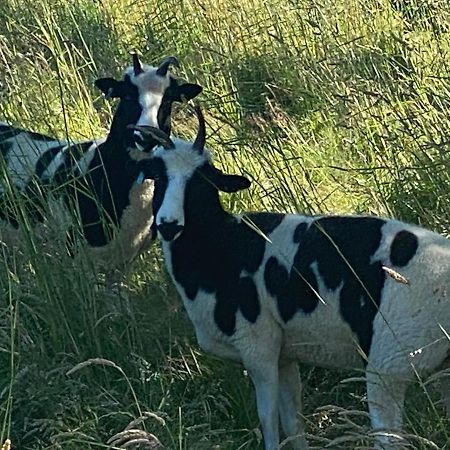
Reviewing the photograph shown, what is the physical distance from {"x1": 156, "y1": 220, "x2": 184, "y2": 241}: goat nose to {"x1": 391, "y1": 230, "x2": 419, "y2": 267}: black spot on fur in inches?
40.2

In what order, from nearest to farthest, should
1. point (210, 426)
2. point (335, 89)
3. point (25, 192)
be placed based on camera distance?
point (210, 426) → point (25, 192) → point (335, 89)

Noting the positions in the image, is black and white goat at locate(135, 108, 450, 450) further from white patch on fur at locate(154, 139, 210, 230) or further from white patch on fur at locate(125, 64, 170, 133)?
white patch on fur at locate(125, 64, 170, 133)

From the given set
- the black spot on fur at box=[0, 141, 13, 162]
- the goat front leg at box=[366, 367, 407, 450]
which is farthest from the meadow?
the black spot on fur at box=[0, 141, 13, 162]

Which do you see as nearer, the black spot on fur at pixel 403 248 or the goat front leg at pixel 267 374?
the black spot on fur at pixel 403 248

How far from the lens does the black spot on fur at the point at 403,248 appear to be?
4262mm

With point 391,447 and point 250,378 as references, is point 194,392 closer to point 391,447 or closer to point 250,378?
point 250,378

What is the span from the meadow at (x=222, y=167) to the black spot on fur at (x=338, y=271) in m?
0.37

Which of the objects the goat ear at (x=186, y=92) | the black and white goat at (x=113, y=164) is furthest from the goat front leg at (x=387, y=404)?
the goat ear at (x=186, y=92)

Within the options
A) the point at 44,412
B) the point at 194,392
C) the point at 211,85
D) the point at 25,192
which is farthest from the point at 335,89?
the point at 44,412

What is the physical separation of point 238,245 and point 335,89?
73.9 inches

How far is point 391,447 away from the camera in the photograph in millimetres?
4184

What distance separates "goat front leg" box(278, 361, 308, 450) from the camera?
16.1 feet

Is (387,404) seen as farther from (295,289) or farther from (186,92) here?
(186,92)

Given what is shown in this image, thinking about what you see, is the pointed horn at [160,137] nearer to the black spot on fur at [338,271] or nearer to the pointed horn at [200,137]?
the pointed horn at [200,137]
